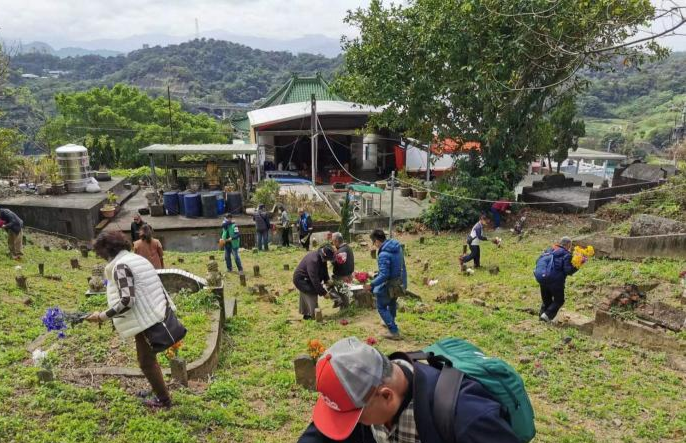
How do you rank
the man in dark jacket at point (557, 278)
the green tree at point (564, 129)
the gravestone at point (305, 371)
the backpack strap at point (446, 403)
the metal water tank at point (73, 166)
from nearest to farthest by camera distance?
the backpack strap at point (446, 403)
the gravestone at point (305, 371)
the man in dark jacket at point (557, 278)
the metal water tank at point (73, 166)
the green tree at point (564, 129)

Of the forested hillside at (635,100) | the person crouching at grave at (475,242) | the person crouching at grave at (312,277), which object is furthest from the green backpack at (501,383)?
the forested hillside at (635,100)

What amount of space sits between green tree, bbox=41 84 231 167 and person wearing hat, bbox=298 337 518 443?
36505 millimetres

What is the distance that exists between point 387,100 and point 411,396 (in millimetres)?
16406

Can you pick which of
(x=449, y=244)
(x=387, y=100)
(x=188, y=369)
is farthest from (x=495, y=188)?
(x=188, y=369)

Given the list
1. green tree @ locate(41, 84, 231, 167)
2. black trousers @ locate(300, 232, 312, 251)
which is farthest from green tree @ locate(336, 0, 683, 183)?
green tree @ locate(41, 84, 231, 167)

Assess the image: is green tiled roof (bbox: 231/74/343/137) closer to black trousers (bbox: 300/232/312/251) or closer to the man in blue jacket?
black trousers (bbox: 300/232/312/251)

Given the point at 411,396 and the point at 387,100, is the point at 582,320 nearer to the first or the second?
the point at 411,396

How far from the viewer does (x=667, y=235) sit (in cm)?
1065

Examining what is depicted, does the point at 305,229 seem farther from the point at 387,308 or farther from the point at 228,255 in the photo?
the point at 387,308

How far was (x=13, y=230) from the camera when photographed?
37.0 ft

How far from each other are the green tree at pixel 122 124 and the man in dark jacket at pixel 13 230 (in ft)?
80.6

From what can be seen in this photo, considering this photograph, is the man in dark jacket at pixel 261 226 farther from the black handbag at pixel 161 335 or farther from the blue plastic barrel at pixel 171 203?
the black handbag at pixel 161 335

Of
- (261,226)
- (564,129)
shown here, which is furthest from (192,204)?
(564,129)

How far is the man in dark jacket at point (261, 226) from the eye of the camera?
14.8 meters
